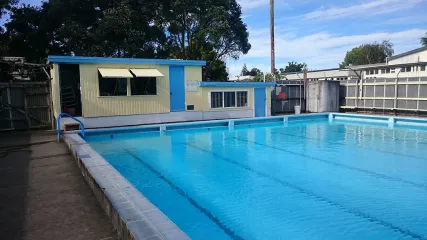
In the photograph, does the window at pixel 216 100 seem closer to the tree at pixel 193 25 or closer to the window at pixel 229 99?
the window at pixel 229 99

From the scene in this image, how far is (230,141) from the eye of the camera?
34.8ft

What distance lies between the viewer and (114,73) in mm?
12070

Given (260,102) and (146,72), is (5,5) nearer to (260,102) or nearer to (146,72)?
(146,72)

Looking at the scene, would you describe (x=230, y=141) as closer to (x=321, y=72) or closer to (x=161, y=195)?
(x=161, y=195)

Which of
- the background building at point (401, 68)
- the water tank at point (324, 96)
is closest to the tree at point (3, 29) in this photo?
the water tank at point (324, 96)

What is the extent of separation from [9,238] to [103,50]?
1667cm

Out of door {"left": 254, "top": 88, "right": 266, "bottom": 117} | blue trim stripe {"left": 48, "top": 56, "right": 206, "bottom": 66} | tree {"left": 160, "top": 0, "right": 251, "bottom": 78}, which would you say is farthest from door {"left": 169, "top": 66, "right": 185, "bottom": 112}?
tree {"left": 160, "top": 0, "right": 251, "bottom": 78}

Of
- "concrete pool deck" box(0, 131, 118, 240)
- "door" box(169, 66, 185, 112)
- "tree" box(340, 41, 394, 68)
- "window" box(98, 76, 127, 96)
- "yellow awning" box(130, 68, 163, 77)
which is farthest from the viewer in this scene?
"tree" box(340, 41, 394, 68)

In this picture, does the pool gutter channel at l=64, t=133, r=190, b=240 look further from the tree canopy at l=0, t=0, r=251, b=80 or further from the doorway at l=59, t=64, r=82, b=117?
the tree canopy at l=0, t=0, r=251, b=80

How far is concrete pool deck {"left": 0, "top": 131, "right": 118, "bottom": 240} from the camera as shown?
10.1 ft

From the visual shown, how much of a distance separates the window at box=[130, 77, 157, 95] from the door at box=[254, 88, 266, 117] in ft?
18.6

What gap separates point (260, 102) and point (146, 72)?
262 inches

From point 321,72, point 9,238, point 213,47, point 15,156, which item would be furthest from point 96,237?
point 321,72

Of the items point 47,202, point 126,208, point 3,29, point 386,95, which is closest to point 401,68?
point 386,95
